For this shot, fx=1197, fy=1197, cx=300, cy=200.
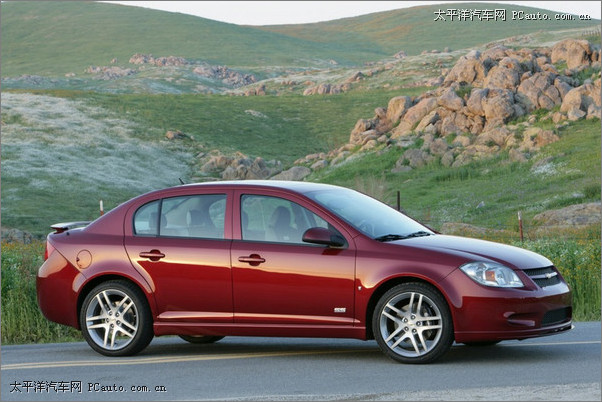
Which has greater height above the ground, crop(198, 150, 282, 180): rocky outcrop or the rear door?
the rear door

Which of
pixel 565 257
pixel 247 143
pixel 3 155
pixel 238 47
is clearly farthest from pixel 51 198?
pixel 238 47

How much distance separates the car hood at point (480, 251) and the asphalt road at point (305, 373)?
2.73 ft

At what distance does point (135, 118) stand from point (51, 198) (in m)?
31.2

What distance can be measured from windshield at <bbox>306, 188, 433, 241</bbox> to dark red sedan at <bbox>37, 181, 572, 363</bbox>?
2 centimetres

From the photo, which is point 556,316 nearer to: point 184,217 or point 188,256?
point 188,256

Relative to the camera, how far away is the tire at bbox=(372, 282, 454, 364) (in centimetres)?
999

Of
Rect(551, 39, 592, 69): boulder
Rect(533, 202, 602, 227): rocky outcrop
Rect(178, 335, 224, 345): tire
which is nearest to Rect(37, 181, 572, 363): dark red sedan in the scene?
Rect(178, 335, 224, 345): tire

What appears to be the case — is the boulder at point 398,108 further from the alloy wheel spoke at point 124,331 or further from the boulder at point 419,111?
the alloy wheel spoke at point 124,331

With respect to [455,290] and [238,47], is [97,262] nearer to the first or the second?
Result: [455,290]

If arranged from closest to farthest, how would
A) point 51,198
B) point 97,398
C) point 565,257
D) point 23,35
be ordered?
point 97,398, point 565,257, point 51,198, point 23,35

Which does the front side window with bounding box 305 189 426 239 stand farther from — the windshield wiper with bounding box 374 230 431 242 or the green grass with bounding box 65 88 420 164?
the green grass with bounding box 65 88 420 164

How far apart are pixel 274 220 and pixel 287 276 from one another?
23.9 inches

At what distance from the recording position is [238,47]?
643 ft

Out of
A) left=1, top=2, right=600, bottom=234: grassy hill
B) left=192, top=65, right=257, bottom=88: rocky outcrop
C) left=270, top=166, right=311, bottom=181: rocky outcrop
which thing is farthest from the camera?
left=192, top=65, right=257, bottom=88: rocky outcrop
